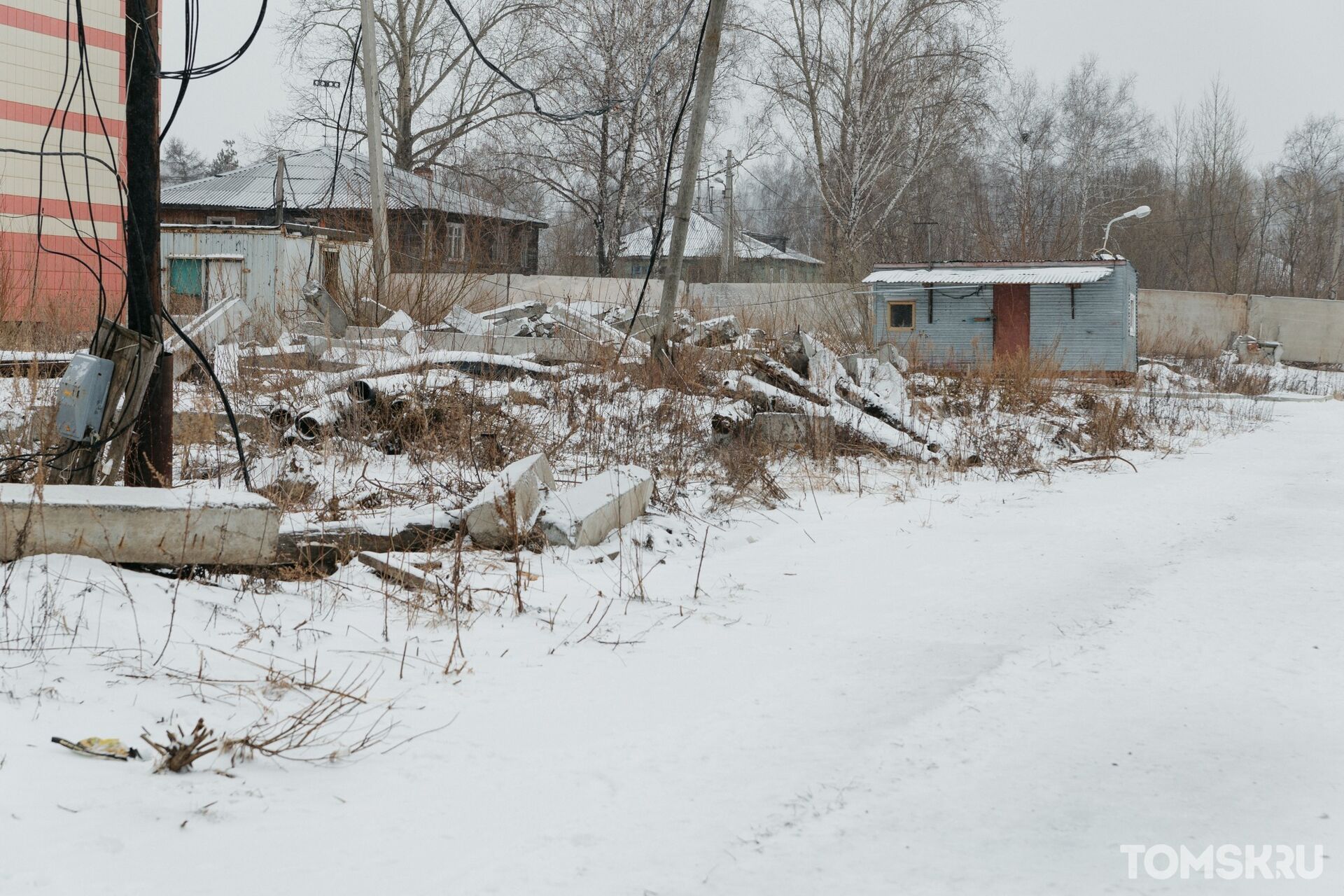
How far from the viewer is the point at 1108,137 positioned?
41.0m

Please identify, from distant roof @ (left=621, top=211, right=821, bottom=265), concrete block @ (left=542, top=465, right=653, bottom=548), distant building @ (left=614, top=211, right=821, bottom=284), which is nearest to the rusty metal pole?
concrete block @ (left=542, top=465, right=653, bottom=548)

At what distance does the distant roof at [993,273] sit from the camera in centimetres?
2070

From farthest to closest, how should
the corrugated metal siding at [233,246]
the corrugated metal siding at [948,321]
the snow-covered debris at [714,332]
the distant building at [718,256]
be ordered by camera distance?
the distant building at [718,256], the corrugated metal siding at [948,321], the corrugated metal siding at [233,246], the snow-covered debris at [714,332]

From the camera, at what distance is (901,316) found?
2258cm

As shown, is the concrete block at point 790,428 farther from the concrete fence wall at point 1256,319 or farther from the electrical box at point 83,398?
the concrete fence wall at point 1256,319

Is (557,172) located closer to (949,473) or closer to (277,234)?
(277,234)

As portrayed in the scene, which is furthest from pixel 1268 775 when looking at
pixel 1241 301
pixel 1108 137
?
pixel 1108 137

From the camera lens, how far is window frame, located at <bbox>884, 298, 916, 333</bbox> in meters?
22.4

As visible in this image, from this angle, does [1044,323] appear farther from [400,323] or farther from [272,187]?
[272,187]

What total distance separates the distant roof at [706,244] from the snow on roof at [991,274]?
60.3 ft

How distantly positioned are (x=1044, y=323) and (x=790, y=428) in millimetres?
14882

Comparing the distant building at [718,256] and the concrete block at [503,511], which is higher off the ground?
the distant building at [718,256]

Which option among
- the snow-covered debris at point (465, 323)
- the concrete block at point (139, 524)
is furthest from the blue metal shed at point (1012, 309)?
the concrete block at point (139, 524)

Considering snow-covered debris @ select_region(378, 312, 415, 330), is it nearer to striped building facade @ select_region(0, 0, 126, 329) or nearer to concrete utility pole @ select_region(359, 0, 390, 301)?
concrete utility pole @ select_region(359, 0, 390, 301)
